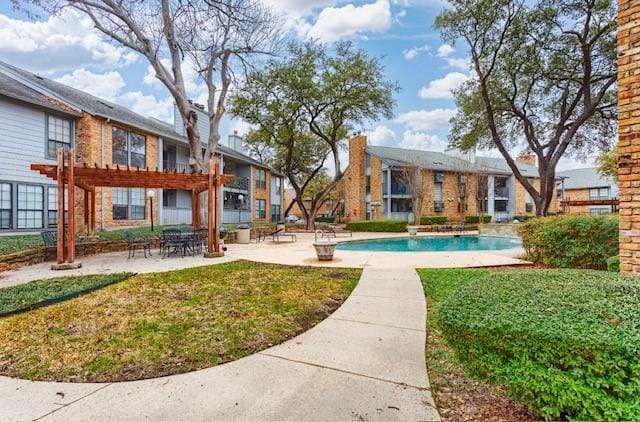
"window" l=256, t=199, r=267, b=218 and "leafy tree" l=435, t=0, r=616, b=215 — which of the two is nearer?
"leafy tree" l=435, t=0, r=616, b=215

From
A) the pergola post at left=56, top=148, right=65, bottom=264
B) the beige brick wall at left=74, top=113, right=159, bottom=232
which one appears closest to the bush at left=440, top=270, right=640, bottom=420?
the pergola post at left=56, top=148, right=65, bottom=264

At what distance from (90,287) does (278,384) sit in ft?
17.5

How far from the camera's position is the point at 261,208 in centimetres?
3212

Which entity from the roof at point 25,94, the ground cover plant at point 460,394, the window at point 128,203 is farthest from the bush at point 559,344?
the window at point 128,203

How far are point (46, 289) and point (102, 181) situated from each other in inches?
222

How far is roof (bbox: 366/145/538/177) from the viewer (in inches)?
1261

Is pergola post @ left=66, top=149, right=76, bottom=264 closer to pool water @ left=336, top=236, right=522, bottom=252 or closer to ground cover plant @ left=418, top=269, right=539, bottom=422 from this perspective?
ground cover plant @ left=418, top=269, right=539, bottom=422

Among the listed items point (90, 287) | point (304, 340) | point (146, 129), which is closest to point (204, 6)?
point (146, 129)

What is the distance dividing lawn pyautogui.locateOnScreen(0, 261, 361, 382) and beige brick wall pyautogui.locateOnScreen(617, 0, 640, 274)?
13.2 feet

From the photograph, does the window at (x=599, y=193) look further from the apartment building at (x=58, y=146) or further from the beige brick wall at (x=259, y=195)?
the apartment building at (x=58, y=146)

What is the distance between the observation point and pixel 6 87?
12.8 metres

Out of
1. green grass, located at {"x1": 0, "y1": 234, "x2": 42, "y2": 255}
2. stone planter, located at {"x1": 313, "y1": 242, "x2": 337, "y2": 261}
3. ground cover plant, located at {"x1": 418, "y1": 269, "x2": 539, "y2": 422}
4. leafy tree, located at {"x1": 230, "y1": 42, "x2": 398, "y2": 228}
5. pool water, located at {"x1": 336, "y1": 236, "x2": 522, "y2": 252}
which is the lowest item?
pool water, located at {"x1": 336, "y1": 236, "x2": 522, "y2": 252}

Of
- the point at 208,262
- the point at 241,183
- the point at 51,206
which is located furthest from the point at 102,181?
the point at 241,183

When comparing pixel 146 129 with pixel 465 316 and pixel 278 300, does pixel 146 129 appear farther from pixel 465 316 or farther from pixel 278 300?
pixel 465 316
